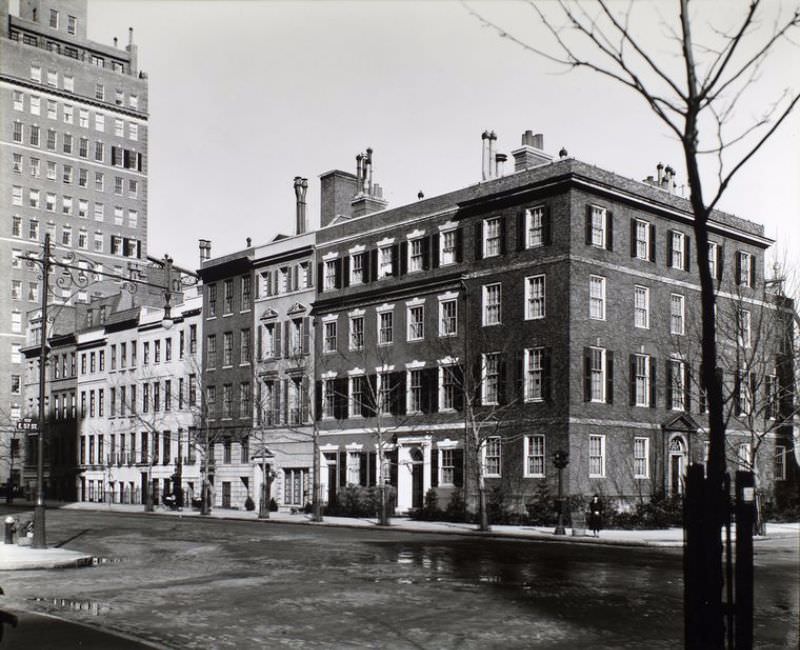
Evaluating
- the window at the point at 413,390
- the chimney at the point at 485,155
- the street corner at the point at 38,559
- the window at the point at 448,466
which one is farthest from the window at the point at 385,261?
the street corner at the point at 38,559

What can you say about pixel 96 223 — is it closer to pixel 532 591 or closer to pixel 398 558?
pixel 398 558

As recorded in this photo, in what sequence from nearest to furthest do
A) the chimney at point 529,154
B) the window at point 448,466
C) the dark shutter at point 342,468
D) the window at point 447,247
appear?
the window at point 448,466 → the chimney at point 529,154 → the window at point 447,247 → the dark shutter at point 342,468

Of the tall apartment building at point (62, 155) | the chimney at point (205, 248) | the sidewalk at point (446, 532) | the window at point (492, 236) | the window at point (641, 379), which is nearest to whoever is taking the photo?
the sidewalk at point (446, 532)

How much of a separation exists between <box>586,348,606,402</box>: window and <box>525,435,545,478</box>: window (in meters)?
2.78

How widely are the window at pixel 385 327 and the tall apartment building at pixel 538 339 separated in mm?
80

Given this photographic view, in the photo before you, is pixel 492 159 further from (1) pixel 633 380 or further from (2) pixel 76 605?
(2) pixel 76 605

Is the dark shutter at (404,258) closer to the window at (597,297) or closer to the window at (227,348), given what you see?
the window at (597,297)

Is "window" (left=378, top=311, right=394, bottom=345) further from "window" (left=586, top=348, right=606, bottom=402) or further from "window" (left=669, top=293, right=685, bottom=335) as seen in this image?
"window" (left=669, top=293, right=685, bottom=335)

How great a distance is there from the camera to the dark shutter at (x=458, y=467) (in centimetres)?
4484

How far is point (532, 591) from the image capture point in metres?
18.1

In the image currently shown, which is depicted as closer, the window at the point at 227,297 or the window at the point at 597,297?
the window at the point at 597,297

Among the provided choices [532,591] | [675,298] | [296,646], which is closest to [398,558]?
[532,591]

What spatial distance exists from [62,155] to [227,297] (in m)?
46.8

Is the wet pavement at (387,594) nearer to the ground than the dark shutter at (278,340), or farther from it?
nearer to the ground
